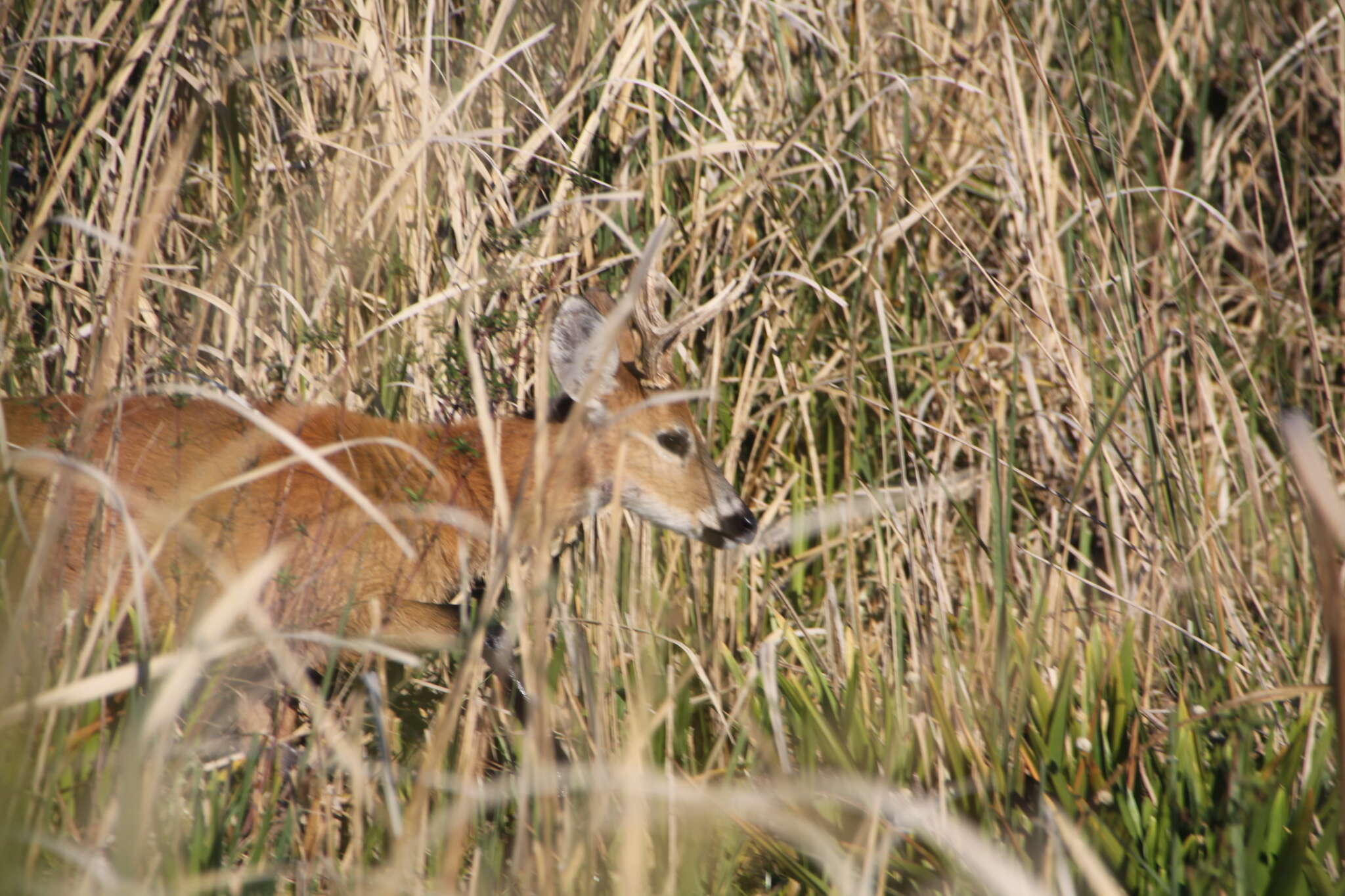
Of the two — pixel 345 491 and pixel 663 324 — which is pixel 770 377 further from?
pixel 345 491

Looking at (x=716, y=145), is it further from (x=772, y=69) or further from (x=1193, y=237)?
(x=1193, y=237)

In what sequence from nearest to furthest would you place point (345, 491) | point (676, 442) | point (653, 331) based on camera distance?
point (345, 491) → point (653, 331) → point (676, 442)

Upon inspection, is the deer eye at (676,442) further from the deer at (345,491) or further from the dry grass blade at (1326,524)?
the dry grass blade at (1326,524)

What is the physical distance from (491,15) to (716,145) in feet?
3.05

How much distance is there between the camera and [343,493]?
3404 millimetres

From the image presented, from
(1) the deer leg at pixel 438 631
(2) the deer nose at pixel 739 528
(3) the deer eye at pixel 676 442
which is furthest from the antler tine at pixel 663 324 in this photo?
(1) the deer leg at pixel 438 631

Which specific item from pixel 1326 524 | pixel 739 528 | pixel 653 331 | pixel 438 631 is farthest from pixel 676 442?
pixel 1326 524

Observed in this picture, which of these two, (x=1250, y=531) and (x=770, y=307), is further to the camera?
(x=770, y=307)

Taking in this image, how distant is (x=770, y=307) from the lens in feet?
13.5

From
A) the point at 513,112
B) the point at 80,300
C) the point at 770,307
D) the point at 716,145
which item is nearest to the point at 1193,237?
the point at 770,307

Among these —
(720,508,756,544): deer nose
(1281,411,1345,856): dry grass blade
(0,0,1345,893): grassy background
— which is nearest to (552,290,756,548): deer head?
(720,508,756,544): deer nose

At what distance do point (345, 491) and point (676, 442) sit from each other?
73.9 inches

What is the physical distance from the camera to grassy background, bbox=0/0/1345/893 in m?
2.29

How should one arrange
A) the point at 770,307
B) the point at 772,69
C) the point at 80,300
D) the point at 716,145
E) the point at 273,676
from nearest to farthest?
1. the point at 273,676
2. the point at 80,300
3. the point at 716,145
4. the point at 770,307
5. the point at 772,69
